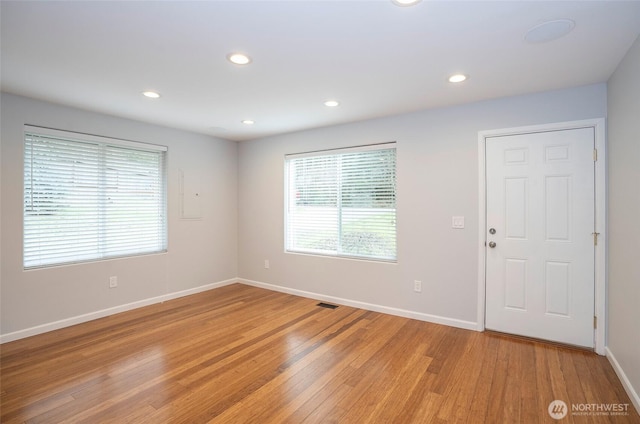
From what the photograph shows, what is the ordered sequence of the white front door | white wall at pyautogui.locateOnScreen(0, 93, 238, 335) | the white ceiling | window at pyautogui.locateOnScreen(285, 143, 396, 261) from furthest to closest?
window at pyautogui.locateOnScreen(285, 143, 396, 261) → white wall at pyautogui.locateOnScreen(0, 93, 238, 335) → the white front door → the white ceiling

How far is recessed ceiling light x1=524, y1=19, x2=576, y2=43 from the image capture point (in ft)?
6.47

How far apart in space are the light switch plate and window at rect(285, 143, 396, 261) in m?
0.71

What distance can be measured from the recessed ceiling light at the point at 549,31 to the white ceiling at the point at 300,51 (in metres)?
Answer: 0.05

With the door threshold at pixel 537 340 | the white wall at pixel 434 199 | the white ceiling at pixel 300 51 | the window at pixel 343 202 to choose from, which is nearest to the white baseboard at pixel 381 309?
the white wall at pixel 434 199

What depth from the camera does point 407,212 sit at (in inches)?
152

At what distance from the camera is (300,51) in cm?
232

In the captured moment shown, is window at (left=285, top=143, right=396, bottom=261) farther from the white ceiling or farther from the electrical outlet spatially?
the white ceiling

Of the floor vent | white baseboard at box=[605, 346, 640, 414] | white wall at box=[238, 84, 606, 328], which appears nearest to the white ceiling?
white wall at box=[238, 84, 606, 328]

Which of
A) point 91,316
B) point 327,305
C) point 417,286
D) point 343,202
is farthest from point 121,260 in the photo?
point 417,286

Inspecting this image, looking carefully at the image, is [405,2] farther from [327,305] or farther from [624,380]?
[327,305]

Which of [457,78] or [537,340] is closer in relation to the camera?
[457,78]

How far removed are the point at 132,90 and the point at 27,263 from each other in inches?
83.1

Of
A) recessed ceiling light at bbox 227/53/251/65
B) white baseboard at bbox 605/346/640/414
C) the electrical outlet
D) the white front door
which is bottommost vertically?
white baseboard at bbox 605/346/640/414

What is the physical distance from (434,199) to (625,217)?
1.62 metres
